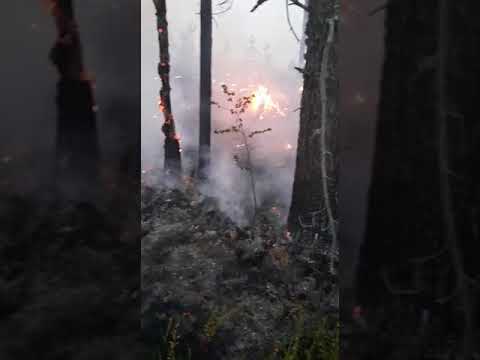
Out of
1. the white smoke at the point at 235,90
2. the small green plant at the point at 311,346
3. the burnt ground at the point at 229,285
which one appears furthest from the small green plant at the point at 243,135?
the small green plant at the point at 311,346

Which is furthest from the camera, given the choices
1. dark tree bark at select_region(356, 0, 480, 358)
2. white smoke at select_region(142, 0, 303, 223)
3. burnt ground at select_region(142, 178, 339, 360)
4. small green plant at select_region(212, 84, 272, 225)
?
white smoke at select_region(142, 0, 303, 223)

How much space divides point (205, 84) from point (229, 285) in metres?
4.48

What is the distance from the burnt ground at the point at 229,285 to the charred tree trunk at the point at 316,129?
1.35 feet

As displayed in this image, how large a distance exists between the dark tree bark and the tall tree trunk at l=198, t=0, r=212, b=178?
23.3 feet

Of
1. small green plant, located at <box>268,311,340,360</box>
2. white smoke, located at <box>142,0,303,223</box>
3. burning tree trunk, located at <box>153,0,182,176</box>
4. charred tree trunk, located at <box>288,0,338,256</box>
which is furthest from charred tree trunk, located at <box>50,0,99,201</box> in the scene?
burning tree trunk, located at <box>153,0,182,176</box>

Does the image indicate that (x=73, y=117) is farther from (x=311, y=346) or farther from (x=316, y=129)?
(x=316, y=129)

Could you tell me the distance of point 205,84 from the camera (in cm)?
852

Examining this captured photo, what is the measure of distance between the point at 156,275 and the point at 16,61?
4104 mm

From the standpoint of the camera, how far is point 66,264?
179cm

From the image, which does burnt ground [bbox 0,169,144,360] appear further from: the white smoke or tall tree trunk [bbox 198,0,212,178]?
tall tree trunk [bbox 198,0,212,178]

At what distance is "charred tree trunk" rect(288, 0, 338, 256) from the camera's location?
5328 millimetres

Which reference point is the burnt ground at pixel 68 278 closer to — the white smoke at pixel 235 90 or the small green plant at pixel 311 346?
the small green plant at pixel 311 346

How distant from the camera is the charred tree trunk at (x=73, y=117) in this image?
1.71 meters

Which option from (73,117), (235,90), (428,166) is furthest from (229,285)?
(235,90)
